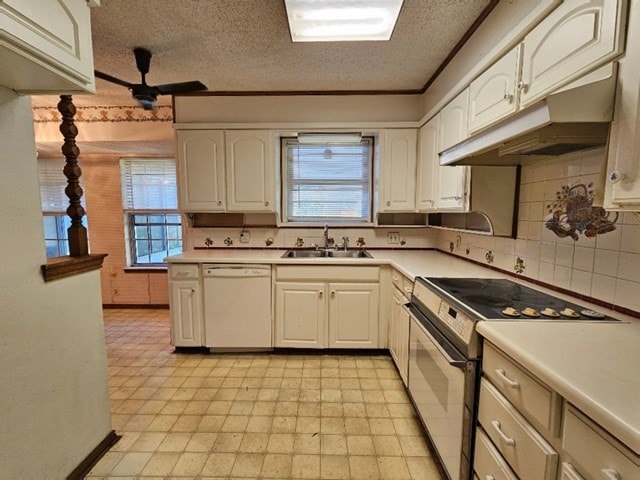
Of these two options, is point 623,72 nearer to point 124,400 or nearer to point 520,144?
point 520,144

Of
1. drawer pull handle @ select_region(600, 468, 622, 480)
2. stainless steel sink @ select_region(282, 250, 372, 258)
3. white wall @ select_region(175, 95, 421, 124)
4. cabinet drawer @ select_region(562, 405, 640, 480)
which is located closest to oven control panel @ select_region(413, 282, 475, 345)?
cabinet drawer @ select_region(562, 405, 640, 480)

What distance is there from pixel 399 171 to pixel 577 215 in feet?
5.23

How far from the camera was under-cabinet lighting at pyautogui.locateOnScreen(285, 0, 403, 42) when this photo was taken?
5.41 feet

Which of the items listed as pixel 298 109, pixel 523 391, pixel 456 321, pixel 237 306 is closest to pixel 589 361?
pixel 523 391

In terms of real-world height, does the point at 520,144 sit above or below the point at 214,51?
below

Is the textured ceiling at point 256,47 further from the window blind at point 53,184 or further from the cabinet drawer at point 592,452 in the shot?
the cabinet drawer at point 592,452

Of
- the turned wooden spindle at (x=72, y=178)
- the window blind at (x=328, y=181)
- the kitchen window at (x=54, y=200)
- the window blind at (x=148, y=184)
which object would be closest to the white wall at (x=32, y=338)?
the turned wooden spindle at (x=72, y=178)

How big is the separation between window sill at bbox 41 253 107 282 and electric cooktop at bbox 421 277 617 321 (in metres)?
1.79

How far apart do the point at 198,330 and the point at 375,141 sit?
2504 mm

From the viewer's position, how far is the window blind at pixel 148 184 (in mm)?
3906

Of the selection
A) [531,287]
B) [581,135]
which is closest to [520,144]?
[581,135]

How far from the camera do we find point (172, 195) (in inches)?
156

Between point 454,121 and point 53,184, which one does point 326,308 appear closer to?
point 454,121

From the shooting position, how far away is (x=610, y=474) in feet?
2.00
